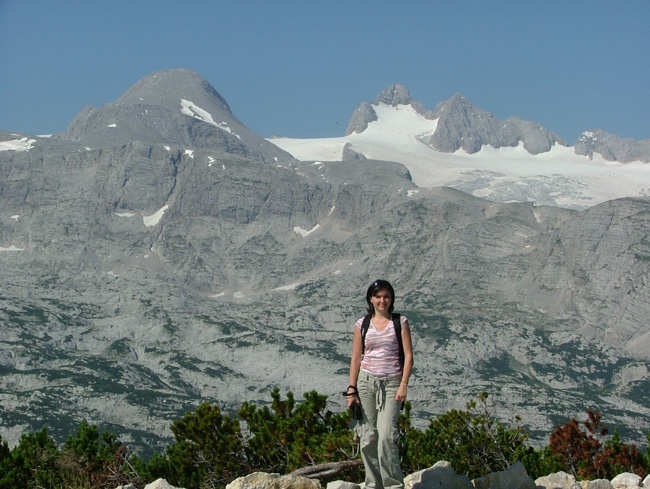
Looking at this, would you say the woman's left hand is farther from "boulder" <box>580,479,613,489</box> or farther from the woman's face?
"boulder" <box>580,479,613,489</box>

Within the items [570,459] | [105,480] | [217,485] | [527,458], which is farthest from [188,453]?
[570,459]

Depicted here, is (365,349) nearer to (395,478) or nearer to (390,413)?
(390,413)

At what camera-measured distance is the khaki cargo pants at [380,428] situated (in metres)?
25.6

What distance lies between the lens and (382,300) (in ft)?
84.2

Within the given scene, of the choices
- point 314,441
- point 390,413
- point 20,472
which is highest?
point 390,413

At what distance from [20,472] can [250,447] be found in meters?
12.8

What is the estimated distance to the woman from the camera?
1007 inches

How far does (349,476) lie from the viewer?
35812 millimetres

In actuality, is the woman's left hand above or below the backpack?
below

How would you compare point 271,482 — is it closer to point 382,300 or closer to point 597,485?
point 382,300

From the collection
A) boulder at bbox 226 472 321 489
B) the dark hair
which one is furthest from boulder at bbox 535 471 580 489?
the dark hair

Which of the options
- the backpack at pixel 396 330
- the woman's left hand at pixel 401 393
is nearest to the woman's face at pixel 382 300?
the backpack at pixel 396 330

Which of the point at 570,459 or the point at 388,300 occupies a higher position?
the point at 388,300

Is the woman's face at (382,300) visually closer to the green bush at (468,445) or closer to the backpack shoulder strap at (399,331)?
the backpack shoulder strap at (399,331)
